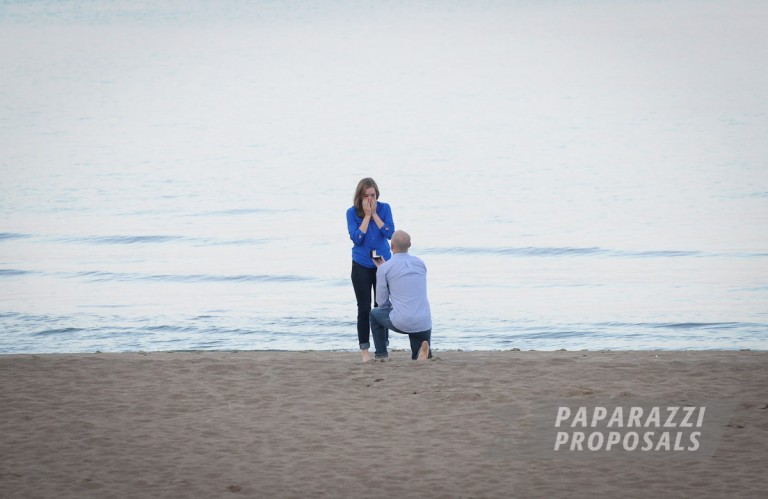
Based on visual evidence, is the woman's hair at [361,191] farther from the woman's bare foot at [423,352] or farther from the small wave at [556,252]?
the small wave at [556,252]

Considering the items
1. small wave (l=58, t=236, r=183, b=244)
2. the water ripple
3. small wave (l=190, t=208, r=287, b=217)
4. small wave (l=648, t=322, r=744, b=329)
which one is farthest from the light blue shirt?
small wave (l=190, t=208, r=287, b=217)

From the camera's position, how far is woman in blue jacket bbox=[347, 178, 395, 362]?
866 centimetres

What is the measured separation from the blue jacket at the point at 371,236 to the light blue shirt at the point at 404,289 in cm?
22

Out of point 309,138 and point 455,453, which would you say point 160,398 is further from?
point 309,138

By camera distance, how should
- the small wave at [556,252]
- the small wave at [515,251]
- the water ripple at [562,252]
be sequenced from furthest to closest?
the small wave at [515,251] < the small wave at [556,252] < the water ripple at [562,252]

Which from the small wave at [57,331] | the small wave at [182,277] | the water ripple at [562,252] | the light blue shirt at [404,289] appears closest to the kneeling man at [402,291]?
the light blue shirt at [404,289]

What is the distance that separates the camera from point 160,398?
25.2 feet

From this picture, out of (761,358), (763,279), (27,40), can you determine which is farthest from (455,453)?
(27,40)

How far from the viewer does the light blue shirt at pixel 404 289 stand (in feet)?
28.2

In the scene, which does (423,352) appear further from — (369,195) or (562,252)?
(562,252)

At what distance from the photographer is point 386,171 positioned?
1757 inches

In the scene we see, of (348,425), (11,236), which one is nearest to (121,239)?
(11,236)

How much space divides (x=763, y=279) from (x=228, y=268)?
9.68m

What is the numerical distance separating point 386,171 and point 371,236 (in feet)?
118
